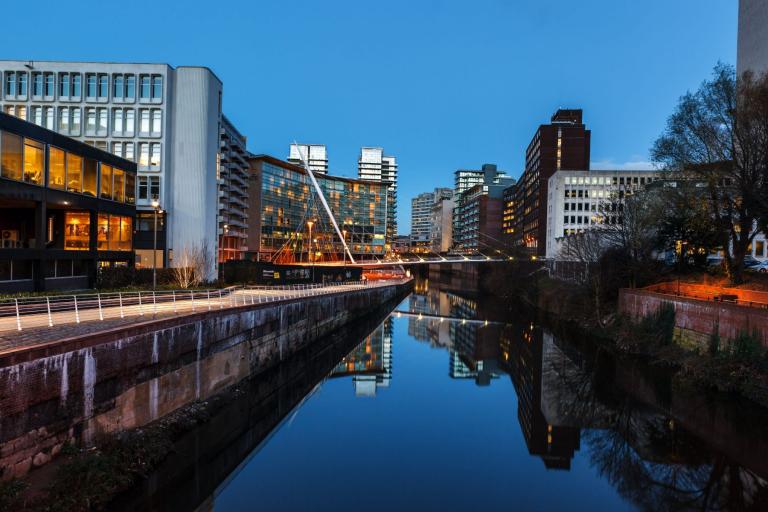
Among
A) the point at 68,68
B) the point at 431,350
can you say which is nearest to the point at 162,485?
the point at 431,350

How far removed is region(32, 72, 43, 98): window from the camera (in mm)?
46125

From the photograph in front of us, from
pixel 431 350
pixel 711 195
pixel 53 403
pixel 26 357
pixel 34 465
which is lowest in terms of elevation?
pixel 431 350

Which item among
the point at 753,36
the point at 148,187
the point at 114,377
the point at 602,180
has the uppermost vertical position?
the point at 753,36

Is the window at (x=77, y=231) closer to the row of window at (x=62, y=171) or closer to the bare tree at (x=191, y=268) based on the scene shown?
the row of window at (x=62, y=171)

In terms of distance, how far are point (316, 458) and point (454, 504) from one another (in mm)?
5429

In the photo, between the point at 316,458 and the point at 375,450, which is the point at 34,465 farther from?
the point at 375,450

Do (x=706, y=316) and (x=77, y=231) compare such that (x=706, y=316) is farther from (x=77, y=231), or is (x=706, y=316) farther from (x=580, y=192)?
(x=580, y=192)

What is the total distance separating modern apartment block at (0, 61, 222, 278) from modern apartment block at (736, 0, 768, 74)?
5350 cm

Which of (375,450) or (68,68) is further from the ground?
(68,68)

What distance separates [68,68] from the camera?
152 feet

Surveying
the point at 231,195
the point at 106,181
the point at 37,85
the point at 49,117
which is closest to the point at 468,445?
the point at 106,181

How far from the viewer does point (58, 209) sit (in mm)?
33062

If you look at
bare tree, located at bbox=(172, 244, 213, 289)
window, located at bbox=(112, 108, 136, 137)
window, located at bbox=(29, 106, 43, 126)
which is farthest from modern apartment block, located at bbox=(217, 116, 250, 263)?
window, located at bbox=(29, 106, 43, 126)

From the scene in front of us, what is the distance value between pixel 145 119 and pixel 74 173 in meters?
18.2
